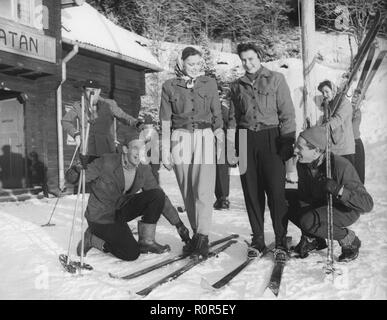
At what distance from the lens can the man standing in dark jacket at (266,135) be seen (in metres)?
3.64

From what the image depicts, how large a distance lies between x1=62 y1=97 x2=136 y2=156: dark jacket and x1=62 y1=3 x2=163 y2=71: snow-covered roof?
5023 millimetres

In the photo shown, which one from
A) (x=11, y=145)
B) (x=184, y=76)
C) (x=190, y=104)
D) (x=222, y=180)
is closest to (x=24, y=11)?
A: (x=11, y=145)

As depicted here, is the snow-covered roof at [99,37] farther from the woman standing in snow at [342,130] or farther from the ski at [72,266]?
the ski at [72,266]

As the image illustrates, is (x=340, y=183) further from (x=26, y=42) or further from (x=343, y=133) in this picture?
(x=26, y=42)

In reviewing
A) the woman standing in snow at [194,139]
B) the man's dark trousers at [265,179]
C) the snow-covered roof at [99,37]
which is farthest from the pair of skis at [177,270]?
the snow-covered roof at [99,37]

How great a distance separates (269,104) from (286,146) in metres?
0.40

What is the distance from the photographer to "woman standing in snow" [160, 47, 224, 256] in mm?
3832

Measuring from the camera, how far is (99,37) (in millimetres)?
11250

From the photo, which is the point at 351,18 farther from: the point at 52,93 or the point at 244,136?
the point at 244,136

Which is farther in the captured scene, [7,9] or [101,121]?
[7,9]

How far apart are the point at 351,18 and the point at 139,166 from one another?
806 inches

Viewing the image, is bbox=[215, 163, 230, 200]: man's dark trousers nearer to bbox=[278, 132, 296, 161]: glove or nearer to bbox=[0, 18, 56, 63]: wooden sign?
bbox=[278, 132, 296, 161]: glove

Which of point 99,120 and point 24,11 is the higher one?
point 24,11

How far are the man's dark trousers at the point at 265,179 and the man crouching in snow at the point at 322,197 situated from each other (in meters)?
0.18
